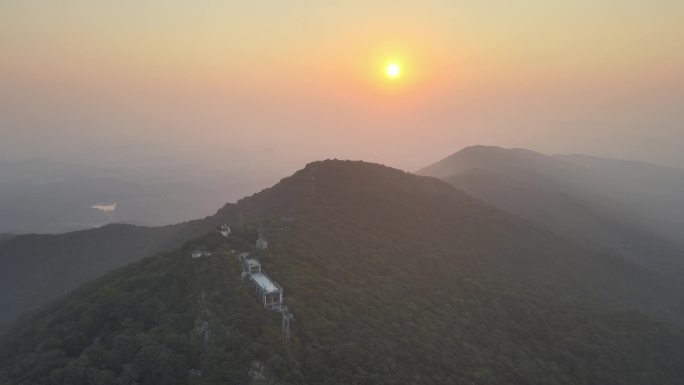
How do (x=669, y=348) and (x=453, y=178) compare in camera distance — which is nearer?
(x=669, y=348)

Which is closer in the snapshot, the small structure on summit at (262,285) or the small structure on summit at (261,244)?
the small structure on summit at (262,285)

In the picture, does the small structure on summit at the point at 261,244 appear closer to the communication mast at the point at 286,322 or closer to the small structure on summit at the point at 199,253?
the small structure on summit at the point at 199,253

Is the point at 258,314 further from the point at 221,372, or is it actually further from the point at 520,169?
the point at 520,169

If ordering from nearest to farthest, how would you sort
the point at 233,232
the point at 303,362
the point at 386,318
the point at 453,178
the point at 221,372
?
the point at 221,372
the point at 303,362
the point at 386,318
the point at 233,232
the point at 453,178

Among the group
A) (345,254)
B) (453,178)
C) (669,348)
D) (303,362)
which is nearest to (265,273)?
(303,362)

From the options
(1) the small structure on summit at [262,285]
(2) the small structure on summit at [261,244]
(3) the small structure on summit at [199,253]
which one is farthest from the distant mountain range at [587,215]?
(3) the small structure on summit at [199,253]

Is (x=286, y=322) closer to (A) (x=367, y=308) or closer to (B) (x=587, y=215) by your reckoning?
(A) (x=367, y=308)

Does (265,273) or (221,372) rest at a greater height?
(265,273)
